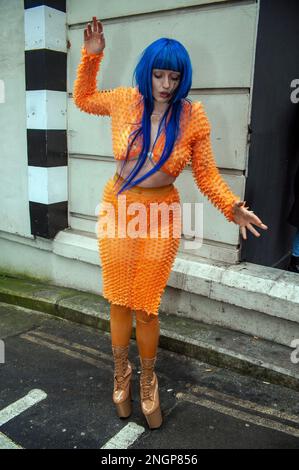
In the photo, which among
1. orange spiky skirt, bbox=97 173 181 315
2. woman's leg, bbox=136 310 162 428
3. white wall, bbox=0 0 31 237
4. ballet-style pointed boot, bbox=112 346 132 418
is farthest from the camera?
white wall, bbox=0 0 31 237

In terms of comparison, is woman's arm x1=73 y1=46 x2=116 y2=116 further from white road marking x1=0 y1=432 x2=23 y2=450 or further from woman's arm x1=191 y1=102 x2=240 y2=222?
white road marking x1=0 y1=432 x2=23 y2=450

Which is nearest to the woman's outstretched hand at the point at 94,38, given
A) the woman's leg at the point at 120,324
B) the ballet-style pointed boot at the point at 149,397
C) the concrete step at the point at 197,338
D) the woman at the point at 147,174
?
the woman at the point at 147,174

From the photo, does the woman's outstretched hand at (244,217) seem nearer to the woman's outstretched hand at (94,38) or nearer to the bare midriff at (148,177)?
the bare midriff at (148,177)

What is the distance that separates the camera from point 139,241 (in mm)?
2322

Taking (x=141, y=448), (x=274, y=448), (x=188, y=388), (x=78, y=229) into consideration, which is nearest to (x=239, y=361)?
(x=188, y=388)

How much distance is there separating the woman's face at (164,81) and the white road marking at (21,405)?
1.89 m

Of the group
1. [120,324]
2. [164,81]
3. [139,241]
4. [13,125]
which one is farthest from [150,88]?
[13,125]

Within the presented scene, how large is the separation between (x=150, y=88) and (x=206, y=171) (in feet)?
1.63

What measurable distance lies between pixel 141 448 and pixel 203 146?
1.58m

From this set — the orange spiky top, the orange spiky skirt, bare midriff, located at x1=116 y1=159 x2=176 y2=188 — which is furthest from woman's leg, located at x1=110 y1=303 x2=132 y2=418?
the orange spiky top

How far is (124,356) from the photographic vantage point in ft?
8.25

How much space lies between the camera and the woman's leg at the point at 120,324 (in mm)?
2457

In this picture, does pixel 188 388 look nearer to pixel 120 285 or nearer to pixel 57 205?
pixel 120 285

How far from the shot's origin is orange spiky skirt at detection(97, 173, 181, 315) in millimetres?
2293
